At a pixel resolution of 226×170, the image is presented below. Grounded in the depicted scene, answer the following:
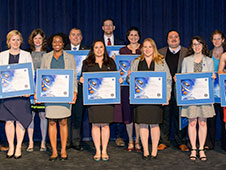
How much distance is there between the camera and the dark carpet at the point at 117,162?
13.6 ft

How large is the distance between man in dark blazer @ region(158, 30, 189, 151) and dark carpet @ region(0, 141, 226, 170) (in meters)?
0.20

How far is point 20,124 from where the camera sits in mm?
4473

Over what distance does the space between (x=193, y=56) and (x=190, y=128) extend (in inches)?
35.0

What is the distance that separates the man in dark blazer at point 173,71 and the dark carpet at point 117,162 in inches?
7.7

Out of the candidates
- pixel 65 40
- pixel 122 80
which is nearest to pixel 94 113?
pixel 122 80

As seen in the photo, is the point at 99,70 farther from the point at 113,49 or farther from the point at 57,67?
the point at 113,49

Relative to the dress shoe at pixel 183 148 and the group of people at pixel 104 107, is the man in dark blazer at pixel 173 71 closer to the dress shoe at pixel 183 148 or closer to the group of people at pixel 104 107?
the dress shoe at pixel 183 148

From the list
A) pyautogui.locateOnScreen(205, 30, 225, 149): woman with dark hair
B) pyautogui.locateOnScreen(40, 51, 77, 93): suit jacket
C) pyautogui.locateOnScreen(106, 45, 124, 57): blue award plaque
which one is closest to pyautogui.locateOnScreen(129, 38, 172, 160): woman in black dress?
pyautogui.locateOnScreen(106, 45, 124, 57): blue award plaque

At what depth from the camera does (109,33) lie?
205 inches

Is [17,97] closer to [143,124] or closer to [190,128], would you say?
[143,124]

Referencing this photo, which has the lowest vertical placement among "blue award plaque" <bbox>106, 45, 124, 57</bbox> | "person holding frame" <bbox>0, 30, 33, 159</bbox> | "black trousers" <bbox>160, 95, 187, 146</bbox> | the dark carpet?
the dark carpet

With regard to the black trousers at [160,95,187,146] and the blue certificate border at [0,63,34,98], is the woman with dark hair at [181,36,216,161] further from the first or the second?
the blue certificate border at [0,63,34,98]

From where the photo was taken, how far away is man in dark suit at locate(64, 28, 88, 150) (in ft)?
16.1

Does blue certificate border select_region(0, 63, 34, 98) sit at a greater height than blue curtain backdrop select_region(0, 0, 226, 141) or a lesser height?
lesser
